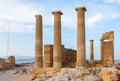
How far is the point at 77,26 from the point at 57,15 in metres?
3.12

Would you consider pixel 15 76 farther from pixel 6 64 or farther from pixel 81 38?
pixel 6 64

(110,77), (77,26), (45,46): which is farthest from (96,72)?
(45,46)

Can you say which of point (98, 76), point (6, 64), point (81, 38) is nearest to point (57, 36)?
point (81, 38)

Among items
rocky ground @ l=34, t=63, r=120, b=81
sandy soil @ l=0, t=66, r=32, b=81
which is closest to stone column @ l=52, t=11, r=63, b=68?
sandy soil @ l=0, t=66, r=32, b=81

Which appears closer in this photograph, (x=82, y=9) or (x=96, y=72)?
(x=96, y=72)

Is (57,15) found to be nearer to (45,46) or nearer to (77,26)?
(77,26)

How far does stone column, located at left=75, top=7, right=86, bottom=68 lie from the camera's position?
24.2 meters

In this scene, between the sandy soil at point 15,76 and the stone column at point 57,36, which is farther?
the sandy soil at point 15,76

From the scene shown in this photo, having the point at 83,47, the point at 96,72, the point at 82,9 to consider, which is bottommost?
the point at 96,72

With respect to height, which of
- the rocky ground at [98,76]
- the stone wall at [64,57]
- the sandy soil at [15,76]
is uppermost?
the stone wall at [64,57]

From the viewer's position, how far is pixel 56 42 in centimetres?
2658

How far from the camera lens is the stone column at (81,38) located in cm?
2419

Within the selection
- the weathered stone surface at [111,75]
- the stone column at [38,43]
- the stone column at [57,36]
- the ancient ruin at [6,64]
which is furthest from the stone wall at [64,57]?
the weathered stone surface at [111,75]

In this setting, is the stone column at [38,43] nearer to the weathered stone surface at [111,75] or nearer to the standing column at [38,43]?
the standing column at [38,43]
